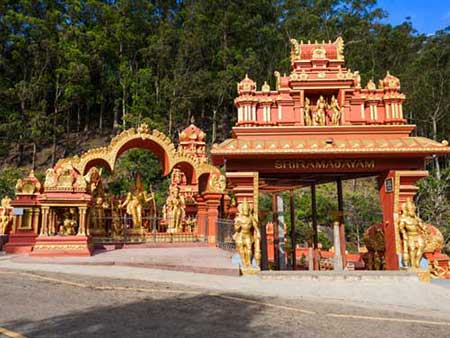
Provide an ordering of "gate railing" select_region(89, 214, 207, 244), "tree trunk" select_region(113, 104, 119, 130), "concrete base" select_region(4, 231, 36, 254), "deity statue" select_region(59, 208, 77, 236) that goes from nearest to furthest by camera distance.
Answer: "deity statue" select_region(59, 208, 77, 236) → "concrete base" select_region(4, 231, 36, 254) → "gate railing" select_region(89, 214, 207, 244) → "tree trunk" select_region(113, 104, 119, 130)

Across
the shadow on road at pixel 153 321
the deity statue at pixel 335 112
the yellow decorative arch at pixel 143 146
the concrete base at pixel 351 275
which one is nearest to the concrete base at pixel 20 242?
the yellow decorative arch at pixel 143 146

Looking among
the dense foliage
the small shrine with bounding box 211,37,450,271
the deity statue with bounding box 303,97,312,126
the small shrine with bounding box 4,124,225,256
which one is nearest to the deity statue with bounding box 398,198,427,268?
the small shrine with bounding box 211,37,450,271

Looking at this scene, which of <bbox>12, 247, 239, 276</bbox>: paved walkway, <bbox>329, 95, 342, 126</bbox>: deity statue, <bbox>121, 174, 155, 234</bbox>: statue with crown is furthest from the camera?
<bbox>121, 174, 155, 234</bbox>: statue with crown

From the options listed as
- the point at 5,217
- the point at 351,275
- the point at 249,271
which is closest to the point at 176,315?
the point at 249,271

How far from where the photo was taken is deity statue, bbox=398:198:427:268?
976 cm

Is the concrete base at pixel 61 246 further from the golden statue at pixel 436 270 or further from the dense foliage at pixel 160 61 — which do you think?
the dense foliage at pixel 160 61

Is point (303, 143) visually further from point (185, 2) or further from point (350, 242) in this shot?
point (185, 2)

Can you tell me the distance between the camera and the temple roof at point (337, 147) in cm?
1016

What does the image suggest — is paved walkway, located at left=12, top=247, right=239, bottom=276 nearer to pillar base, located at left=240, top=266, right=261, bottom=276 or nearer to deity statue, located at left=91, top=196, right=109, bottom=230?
pillar base, located at left=240, top=266, right=261, bottom=276

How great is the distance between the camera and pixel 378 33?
47.9 metres

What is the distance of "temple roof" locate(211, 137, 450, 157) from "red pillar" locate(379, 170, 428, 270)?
0.76 m

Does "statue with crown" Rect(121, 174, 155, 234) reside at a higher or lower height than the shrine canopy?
lower

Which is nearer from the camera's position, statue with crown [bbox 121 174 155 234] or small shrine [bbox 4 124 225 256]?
small shrine [bbox 4 124 225 256]

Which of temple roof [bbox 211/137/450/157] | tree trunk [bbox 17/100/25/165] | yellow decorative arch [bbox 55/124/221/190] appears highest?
tree trunk [bbox 17/100/25/165]
